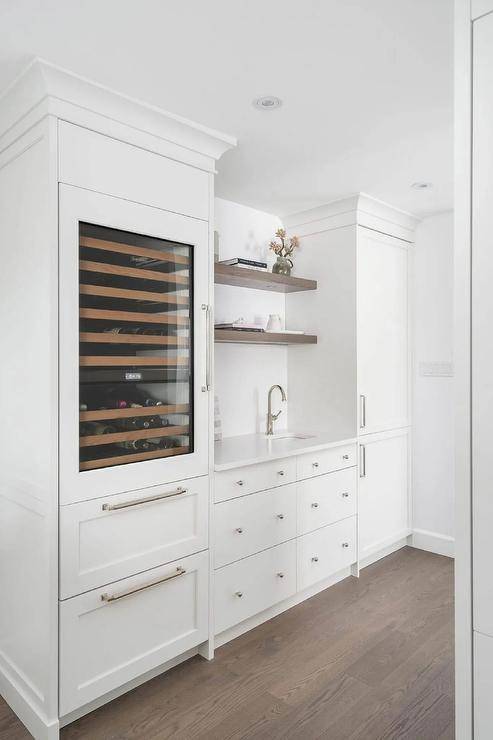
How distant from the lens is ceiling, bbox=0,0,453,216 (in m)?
1.62

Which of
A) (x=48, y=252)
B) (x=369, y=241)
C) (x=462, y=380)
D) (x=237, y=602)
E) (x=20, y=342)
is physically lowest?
(x=237, y=602)

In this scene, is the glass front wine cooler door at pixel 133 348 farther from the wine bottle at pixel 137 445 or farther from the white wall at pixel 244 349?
the white wall at pixel 244 349

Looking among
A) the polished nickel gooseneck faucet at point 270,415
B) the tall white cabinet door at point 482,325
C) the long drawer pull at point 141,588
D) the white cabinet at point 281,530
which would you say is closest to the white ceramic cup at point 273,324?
the polished nickel gooseneck faucet at point 270,415

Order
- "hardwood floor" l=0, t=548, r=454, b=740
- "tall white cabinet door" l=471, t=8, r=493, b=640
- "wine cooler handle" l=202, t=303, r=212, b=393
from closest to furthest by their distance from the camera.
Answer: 1. "tall white cabinet door" l=471, t=8, r=493, b=640
2. "hardwood floor" l=0, t=548, r=454, b=740
3. "wine cooler handle" l=202, t=303, r=212, b=393

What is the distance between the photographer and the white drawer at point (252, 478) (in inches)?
101

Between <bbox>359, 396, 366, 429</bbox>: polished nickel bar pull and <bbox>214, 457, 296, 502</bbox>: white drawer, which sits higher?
<bbox>359, 396, 366, 429</bbox>: polished nickel bar pull

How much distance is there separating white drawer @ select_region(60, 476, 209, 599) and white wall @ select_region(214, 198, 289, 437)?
1.02 meters

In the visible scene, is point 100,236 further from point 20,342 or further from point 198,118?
point 198,118

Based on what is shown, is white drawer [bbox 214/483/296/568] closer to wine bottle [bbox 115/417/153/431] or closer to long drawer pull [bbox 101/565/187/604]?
long drawer pull [bbox 101/565/187/604]

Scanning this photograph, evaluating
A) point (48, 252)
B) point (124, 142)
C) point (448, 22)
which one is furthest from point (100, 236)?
point (448, 22)

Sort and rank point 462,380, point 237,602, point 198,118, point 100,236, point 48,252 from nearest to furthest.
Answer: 1. point 462,380
2. point 48,252
3. point 100,236
4. point 198,118
5. point 237,602

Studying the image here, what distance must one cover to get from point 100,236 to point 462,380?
1530 mm

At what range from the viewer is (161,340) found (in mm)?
2322

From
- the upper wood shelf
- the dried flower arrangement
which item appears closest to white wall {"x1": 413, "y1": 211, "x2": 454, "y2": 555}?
the upper wood shelf
